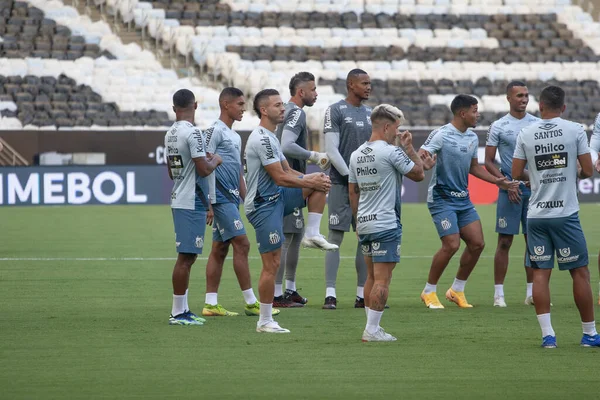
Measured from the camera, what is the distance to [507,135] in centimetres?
1203

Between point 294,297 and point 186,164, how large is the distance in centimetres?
232

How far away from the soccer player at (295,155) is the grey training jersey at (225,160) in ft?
2.36

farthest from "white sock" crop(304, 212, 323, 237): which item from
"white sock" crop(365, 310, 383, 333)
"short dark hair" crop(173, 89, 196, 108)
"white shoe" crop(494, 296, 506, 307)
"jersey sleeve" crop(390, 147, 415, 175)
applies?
"jersey sleeve" crop(390, 147, 415, 175)

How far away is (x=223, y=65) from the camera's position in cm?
3841

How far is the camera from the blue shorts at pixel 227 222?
10.6m

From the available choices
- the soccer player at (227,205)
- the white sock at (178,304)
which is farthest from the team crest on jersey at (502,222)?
the white sock at (178,304)

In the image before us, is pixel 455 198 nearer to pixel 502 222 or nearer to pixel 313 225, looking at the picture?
pixel 502 222

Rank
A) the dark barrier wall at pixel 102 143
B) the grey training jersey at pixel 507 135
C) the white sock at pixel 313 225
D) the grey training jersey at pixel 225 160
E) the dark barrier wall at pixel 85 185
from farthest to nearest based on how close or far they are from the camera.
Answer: the dark barrier wall at pixel 102 143
the dark barrier wall at pixel 85 185
the grey training jersey at pixel 507 135
the white sock at pixel 313 225
the grey training jersey at pixel 225 160

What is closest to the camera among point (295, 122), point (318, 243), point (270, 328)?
point (270, 328)

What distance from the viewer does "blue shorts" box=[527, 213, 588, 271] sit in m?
8.73

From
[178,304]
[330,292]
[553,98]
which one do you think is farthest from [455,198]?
[178,304]

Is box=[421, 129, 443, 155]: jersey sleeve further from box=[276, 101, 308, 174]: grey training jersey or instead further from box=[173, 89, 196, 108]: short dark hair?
box=[173, 89, 196, 108]: short dark hair

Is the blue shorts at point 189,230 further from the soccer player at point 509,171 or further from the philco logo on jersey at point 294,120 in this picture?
the soccer player at point 509,171

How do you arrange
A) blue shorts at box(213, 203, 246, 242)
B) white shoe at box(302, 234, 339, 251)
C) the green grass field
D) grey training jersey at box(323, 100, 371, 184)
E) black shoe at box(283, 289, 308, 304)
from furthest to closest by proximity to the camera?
black shoe at box(283, 289, 308, 304)
grey training jersey at box(323, 100, 371, 184)
white shoe at box(302, 234, 339, 251)
blue shorts at box(213, 203, 246, 242)
the green grass field
